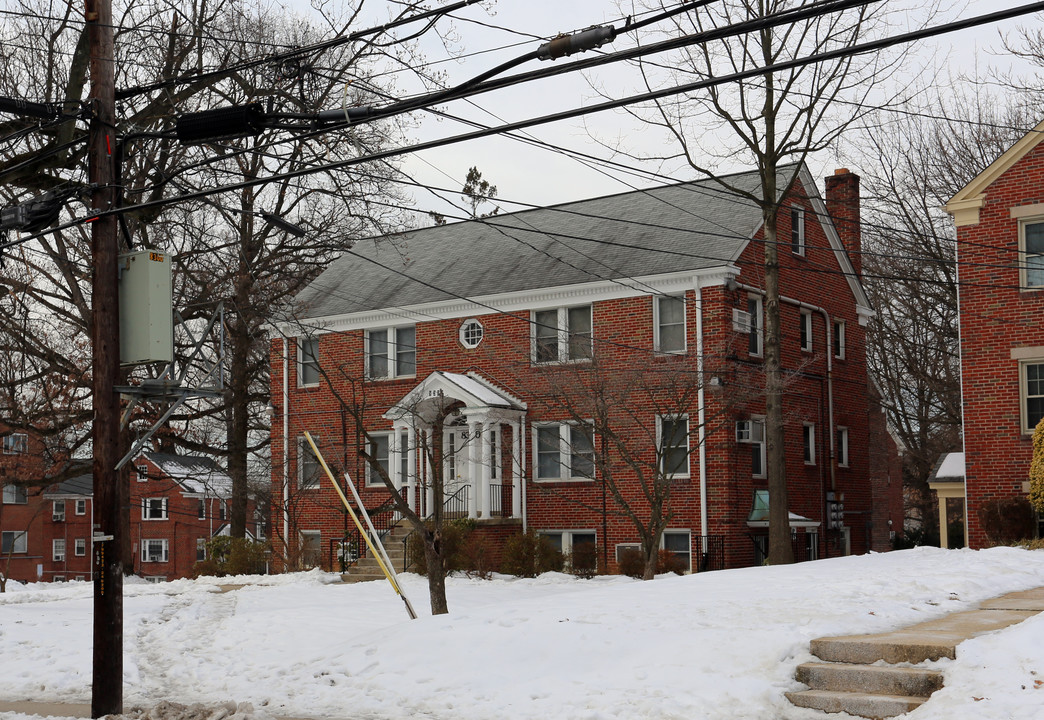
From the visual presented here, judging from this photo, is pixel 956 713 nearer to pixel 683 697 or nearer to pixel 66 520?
pixel 683 697

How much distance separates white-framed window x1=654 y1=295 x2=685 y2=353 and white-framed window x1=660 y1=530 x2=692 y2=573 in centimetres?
433

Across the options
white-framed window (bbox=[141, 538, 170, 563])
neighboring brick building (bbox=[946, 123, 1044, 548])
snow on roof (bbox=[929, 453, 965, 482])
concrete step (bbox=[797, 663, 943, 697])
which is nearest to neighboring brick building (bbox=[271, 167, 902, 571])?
snow on roof (bbox=[929, 453, 965, 482])

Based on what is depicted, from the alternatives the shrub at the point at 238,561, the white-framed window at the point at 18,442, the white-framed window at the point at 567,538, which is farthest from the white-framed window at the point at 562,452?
the white-framed window at the point at 18,442

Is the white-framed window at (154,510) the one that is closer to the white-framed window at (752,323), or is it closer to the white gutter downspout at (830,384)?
the white gutter downspout at (830,384)

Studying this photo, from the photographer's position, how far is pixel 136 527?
6300 centimetres

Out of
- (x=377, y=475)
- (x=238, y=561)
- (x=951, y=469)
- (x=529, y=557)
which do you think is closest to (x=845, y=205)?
(x=951, y=469)

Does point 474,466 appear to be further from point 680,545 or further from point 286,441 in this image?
point 286,441

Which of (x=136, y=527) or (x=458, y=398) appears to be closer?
(x=458, y=398)

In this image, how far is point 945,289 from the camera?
35312mm

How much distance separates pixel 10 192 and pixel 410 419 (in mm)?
11288

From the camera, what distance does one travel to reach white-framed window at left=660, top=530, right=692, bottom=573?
1031 inches

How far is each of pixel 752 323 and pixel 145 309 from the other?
59.7 ft

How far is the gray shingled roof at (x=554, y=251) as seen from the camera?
27219 mm

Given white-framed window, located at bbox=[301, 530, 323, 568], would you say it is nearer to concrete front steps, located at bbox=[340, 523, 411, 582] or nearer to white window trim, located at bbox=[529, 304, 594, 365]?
concrete front steps, located at bbox=[340, 523, 411, 582]
